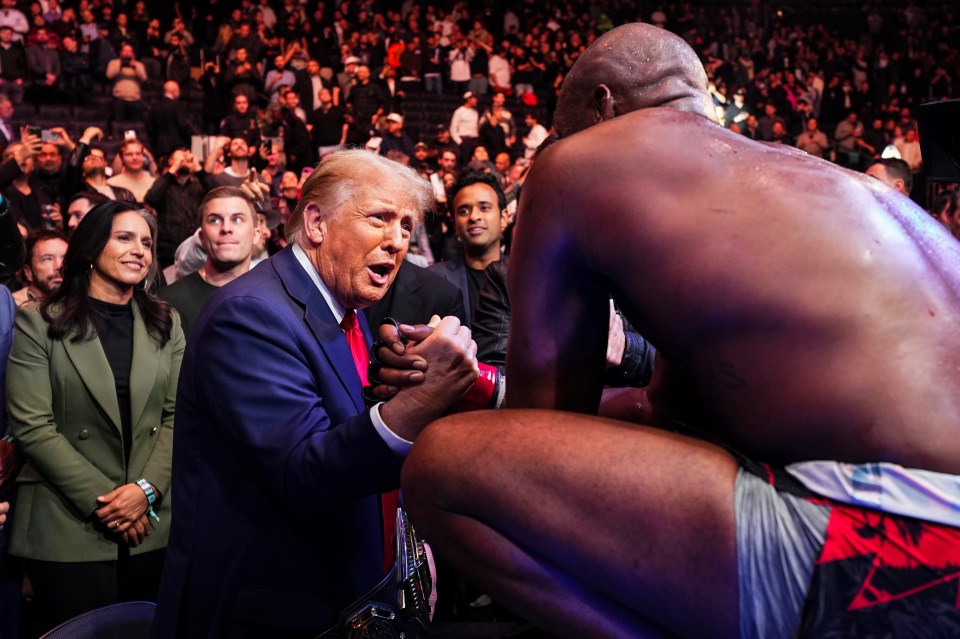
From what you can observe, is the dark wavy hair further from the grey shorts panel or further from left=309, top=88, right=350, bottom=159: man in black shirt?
left=309, top=88, right=350, bottom=159: man in black shirt

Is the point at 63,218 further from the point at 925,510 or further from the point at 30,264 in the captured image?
the point at 925,510

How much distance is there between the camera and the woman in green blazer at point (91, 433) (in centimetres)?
323

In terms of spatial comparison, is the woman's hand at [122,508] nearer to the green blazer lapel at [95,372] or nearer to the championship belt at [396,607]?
the green blazer lapel at [95,372]

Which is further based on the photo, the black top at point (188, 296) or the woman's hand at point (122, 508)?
the black top at point (188, 296)

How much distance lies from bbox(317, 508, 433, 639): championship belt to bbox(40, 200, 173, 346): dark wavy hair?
1837mm

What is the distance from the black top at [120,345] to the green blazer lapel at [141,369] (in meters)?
0.03

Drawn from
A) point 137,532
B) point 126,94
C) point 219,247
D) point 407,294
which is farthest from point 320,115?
point 137,532

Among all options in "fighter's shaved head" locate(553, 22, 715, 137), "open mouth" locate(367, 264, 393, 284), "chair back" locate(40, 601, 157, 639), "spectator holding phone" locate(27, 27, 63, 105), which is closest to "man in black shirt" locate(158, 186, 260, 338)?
"chair back" locate(40, 601, 157, 639)

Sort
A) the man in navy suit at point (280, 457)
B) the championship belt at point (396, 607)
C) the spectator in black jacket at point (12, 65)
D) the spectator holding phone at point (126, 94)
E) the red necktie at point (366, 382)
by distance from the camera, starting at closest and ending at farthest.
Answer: the man in navy suit at point (280, 457) → the championship belt at point (396, 607) → the red necktie at point (366, 382) → the spectator in black jacket at point (12, 65) → the spectator holding phone at point (126, 94)

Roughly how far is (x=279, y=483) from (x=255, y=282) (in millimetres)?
480

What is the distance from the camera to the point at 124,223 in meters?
3.73

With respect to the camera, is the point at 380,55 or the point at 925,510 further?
the point at 380,55

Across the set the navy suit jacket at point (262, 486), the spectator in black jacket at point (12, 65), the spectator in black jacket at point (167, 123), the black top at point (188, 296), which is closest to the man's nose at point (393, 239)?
the navy suit jacket at point (262, 486)

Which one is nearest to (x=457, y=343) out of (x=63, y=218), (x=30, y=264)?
(x=30, y=264)
